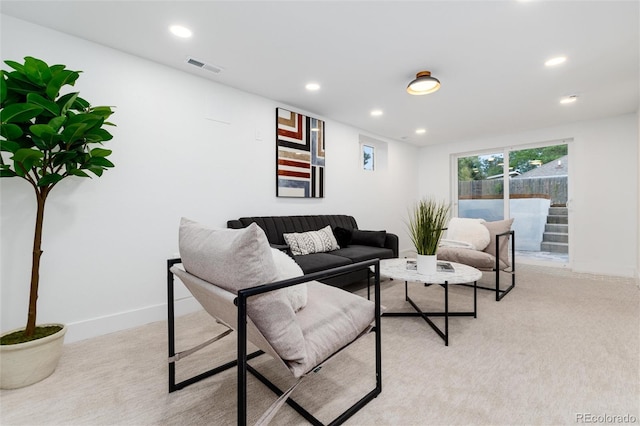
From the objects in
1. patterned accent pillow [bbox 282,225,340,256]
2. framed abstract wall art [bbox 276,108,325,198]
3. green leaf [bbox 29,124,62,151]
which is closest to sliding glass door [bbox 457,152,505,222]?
framed abstract wall art [bbox 276,108,325,198]

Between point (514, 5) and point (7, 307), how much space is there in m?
3.98

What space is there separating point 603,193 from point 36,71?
6419 mm

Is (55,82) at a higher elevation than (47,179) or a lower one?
higher

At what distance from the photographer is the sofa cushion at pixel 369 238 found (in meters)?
3.68

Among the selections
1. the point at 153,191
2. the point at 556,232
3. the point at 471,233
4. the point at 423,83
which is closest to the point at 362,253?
the point at 471,233

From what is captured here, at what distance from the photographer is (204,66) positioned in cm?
263

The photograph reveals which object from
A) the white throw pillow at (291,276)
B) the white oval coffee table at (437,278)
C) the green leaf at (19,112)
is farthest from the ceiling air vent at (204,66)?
the white oval coffee table at (437,278)

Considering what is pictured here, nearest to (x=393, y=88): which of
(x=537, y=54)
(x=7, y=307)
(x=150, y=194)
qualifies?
(x=537, y=54)

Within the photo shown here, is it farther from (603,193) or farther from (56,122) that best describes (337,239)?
(603,193)

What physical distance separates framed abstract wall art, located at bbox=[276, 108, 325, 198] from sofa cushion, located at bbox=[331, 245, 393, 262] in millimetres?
945

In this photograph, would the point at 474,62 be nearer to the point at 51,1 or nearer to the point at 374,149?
the point at 374,149

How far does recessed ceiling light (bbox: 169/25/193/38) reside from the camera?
2.06 m

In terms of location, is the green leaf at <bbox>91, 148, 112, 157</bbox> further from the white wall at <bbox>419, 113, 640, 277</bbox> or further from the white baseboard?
the white wall at <bbox>419, 113, 640, 277</bbox>

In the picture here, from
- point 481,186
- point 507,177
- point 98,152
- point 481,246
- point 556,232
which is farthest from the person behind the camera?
point 481,186
